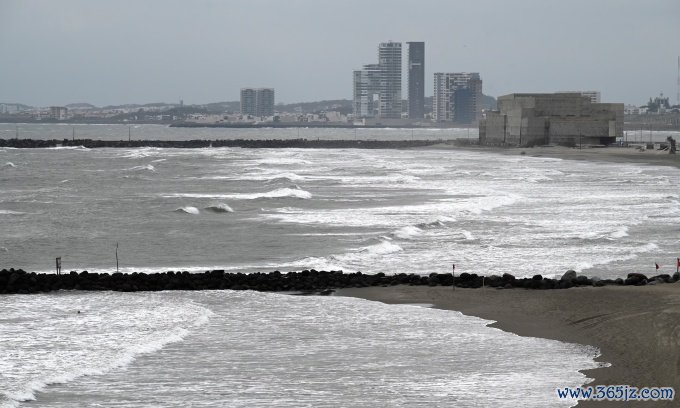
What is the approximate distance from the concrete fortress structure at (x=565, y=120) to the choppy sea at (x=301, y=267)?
45.9 meters

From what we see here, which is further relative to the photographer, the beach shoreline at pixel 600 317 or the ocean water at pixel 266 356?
the beach shoreline at pixel 600 317

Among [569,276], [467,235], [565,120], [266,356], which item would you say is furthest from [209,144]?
[266,356]

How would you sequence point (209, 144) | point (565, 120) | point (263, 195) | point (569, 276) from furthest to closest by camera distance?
point (209, 144) → point (565, 120) → point (263, 195) → point (569, 276)

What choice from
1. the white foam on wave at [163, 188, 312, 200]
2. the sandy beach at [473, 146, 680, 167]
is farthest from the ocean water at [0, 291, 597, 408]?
the sandy beach at [473, 146, 680, 167]

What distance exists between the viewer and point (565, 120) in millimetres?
109750

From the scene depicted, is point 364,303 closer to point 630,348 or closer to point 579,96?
point 630,348

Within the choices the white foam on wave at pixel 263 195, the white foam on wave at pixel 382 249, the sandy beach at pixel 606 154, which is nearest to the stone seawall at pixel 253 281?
the white foam on wave at pixel 382 249

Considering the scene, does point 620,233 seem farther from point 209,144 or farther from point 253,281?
point 209,144

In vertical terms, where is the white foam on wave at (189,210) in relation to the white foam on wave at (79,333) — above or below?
below

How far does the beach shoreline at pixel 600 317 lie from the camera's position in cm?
1492

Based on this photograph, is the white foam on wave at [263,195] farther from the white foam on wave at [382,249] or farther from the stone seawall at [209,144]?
the stone seawall at [209,144]

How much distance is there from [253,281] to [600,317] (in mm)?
8294

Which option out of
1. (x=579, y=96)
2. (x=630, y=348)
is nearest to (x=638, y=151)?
(x=579, y=96)

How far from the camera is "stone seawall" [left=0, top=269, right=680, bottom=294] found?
22.8 m
